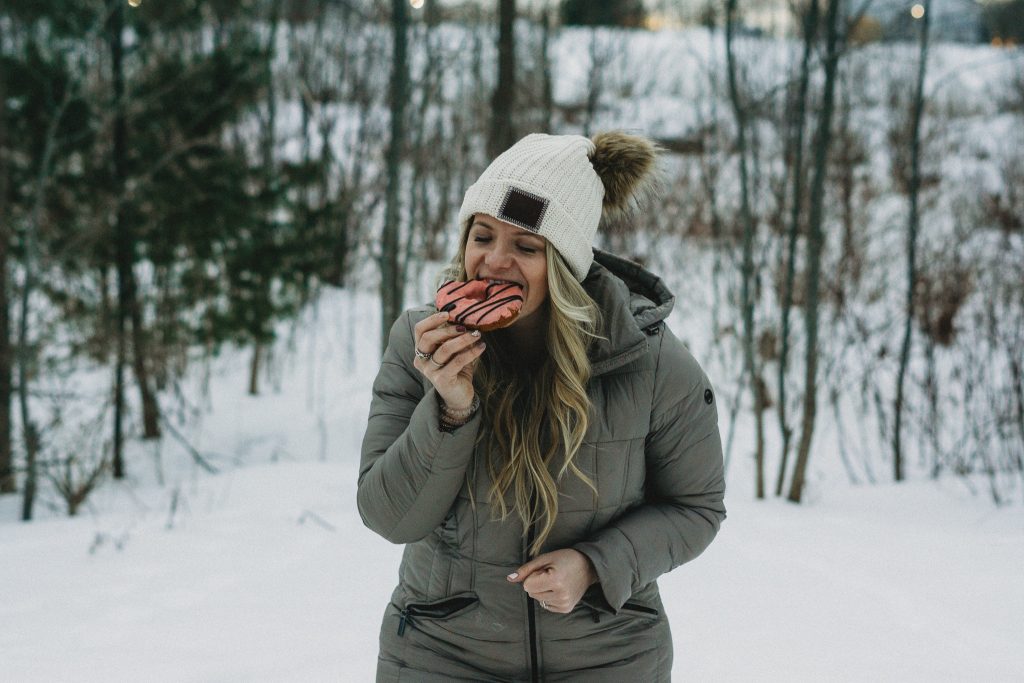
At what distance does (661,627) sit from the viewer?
6.79ft

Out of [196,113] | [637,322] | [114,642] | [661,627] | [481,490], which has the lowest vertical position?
[114,642]

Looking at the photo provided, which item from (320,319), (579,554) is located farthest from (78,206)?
(579,554)

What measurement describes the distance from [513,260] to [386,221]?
5.13 metres

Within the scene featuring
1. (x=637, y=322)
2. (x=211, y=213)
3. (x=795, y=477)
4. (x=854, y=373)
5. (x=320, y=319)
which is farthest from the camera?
(x=320, y=319)

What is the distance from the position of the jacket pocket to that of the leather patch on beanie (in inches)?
37.0

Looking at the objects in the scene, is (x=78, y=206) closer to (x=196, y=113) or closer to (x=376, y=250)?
(x=196, y=113)

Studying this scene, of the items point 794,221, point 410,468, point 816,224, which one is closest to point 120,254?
point 794,221

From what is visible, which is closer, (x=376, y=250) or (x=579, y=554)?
(x=579, y=554)

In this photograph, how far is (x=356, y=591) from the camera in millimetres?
4266

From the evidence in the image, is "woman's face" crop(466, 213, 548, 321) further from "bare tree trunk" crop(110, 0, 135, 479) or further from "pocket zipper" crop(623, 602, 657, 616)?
"bare tree trunk" crop(110, 0, 135, 479)

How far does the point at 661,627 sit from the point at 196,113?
901 centimetres

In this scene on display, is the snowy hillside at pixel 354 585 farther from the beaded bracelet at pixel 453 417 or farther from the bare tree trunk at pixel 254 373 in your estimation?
the bare tree trunk at pixel 254 373

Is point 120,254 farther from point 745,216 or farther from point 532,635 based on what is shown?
point 532,635

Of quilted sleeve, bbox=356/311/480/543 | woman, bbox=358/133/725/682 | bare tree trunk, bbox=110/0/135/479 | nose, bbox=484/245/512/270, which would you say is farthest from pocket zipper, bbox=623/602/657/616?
bare tree trunk, bbox=110/0/135/479
